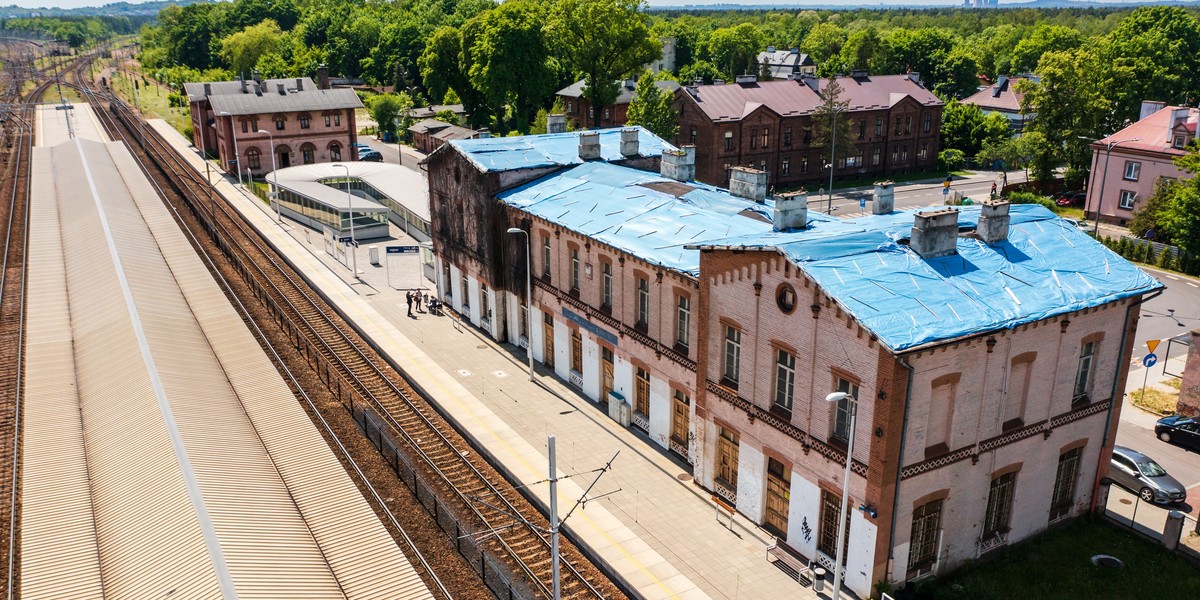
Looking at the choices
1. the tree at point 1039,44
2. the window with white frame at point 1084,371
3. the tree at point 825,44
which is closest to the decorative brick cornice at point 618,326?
the window with white frame at point 1084,371

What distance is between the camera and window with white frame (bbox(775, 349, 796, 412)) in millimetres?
26000

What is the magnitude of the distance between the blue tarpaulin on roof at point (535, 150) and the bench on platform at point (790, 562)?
2266 centimetres

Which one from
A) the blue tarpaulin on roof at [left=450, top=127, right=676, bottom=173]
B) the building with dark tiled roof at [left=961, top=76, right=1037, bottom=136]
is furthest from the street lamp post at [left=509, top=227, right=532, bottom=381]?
the building with dark tiled roof at [left=961, top=76, right=1037, bottom=136]

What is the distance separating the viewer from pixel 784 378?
2648 centimetres

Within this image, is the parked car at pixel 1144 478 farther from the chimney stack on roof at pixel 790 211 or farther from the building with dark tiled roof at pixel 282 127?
the building with dark tiled roof at pixel 282 127

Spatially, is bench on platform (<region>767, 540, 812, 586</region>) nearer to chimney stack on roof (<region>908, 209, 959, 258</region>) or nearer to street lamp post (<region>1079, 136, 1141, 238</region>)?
chimney stack on roof (<region>908, 209, 959, 258</region>)

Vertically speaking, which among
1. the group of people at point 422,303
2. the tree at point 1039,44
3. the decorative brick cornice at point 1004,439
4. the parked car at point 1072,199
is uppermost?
the tree at point 1039,44

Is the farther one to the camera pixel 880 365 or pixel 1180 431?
pixel 1180 431

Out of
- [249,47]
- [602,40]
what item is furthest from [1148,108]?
[249,47]

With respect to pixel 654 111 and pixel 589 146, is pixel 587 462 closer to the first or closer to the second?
pixel 589 146

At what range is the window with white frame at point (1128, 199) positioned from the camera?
221 ft

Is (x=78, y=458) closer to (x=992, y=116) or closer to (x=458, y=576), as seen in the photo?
(x=458, y=576)

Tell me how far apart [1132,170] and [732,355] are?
54063 mm

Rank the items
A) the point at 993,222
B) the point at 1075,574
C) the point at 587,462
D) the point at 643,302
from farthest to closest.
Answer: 1. the point at 643,302
2. the point at 587,462
3. the point at 993,222
4. the point at 1075,574
